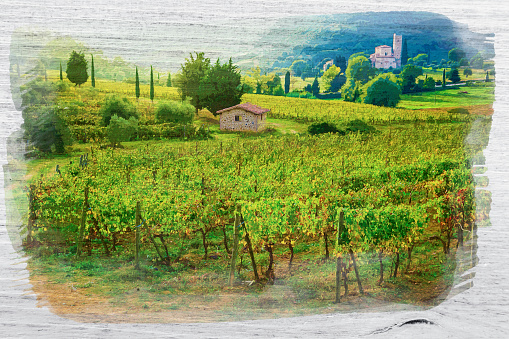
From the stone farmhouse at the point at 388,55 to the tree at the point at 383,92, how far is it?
0.34 ft

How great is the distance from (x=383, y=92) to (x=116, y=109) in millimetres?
1937

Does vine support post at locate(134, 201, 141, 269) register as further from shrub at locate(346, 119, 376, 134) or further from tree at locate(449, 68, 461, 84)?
tree at locate(449, 68, 461, 84)

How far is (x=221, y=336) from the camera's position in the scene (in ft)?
10.1

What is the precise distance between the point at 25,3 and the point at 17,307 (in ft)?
7.19

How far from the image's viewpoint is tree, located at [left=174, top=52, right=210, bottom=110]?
10.6 feet

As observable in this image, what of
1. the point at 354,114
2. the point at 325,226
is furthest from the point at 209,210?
the point at 354,114

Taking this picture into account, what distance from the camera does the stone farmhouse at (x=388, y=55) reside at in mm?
3314

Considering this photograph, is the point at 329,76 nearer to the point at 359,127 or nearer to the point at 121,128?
the point at 359,127

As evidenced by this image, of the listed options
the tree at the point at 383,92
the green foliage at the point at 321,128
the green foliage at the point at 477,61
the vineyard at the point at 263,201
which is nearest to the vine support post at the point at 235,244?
the vineyard at the point at 263,201

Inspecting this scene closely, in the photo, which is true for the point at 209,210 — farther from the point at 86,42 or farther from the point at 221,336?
the point at 86,42

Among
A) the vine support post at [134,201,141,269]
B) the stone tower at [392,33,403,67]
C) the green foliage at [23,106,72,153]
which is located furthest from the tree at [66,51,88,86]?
the stone tower at [392,33,403,67]

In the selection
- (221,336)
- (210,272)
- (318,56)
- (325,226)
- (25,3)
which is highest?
(25,3)

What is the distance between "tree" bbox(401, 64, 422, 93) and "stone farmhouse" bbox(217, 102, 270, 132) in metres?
1.01

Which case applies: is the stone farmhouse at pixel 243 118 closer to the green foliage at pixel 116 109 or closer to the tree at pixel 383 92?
the green foliage at pixel 116 109
